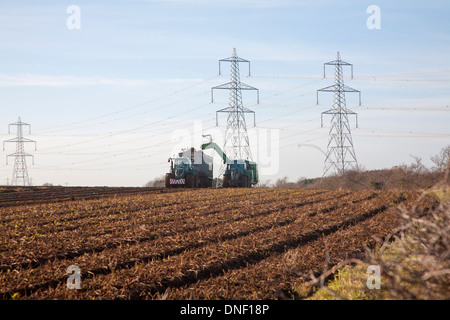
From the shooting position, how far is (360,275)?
32.6ft

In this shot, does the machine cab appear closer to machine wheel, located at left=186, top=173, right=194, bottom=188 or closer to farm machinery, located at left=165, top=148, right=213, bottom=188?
farm machinery, located at left=165, top=148, right=213, bottom=188

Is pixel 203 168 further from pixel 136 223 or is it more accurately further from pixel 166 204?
pixel 136 223

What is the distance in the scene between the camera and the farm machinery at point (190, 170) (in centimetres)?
4297

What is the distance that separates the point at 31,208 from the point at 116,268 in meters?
14.1

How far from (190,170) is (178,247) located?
3081 centimetres

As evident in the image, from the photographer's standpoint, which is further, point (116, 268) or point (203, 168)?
point (203, 168)

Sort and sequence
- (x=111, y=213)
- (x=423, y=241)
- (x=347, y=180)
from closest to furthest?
1. (x=423, y=241)
2. (x=111, y=213)
3. (x=347, y=180)

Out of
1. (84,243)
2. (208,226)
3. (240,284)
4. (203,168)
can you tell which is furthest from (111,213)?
(203,168)

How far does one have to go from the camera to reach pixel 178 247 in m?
13.1

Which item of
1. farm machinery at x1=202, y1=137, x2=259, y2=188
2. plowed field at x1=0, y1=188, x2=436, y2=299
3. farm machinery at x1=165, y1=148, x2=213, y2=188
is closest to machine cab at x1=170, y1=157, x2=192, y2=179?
farm machinery at x1=165, y1=148, x2=213, y2=188

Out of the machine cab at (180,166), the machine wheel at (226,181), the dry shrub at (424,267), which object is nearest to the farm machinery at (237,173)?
the machine wheel at (226,181)

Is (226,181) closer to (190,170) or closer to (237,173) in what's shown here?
(237,173)

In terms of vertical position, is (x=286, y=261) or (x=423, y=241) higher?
(x=423, y=241)

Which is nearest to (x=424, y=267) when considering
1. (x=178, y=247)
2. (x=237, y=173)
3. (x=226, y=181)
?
(x=178, y=247)
